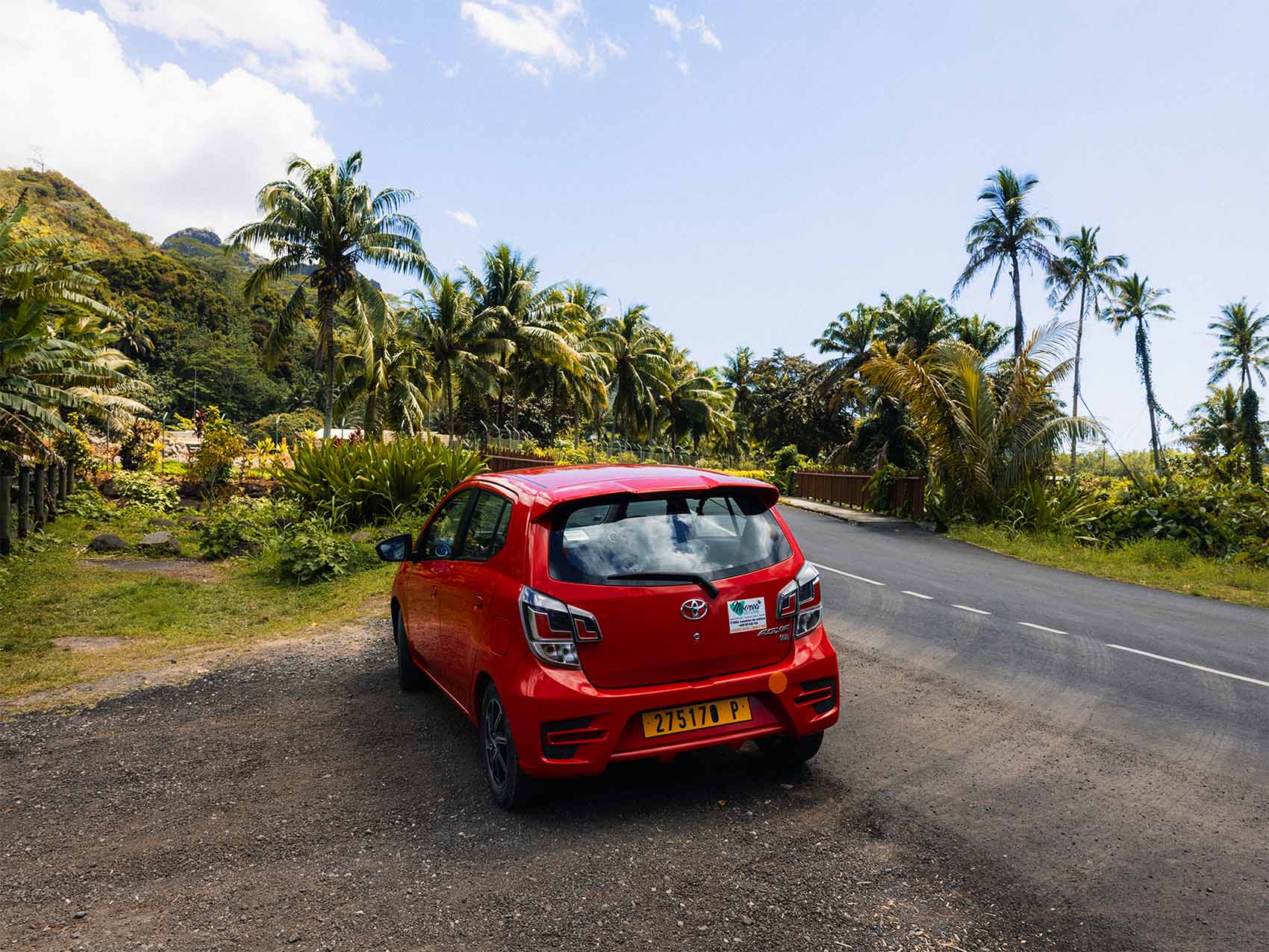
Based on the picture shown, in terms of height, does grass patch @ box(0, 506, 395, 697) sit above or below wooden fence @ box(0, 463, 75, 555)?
below

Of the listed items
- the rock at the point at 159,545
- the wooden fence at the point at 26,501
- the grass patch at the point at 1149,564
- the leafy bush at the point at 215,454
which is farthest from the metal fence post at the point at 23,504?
the grass patch at the point at 1149,564

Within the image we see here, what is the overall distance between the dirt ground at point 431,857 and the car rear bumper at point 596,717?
35 centimetres

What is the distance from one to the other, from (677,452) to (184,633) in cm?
4193

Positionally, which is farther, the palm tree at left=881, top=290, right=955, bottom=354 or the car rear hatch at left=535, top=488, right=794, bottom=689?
the palm tree at left=881, top=290, right=955, bottom=354

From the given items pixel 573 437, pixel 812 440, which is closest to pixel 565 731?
pixel 573 437

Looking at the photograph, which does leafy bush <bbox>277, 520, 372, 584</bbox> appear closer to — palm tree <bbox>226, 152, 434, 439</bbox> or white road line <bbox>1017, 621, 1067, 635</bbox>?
white road line <bbox>1017, 621, 1067, 635</bbox>

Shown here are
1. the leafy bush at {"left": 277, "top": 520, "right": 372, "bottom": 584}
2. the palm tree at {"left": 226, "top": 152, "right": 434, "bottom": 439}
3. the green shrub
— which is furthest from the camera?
the palm tree at {"left": 226, "top": 152, "right": 434, "bottom": 439}

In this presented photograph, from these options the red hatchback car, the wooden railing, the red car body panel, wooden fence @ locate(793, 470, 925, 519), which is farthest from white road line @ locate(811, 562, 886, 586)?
the wooden railing

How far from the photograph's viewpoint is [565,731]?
146 inches

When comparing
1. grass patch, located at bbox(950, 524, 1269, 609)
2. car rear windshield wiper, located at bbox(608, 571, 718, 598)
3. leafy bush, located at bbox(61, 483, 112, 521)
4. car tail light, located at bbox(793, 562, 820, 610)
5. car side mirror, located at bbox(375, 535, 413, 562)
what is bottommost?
leafy bush, located at bbox(61, 483, 112, 521)

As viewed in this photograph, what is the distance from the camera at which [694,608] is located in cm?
387

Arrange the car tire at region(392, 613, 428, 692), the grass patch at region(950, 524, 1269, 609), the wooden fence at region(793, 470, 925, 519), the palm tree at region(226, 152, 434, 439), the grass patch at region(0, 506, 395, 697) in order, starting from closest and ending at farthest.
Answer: the car tire at region(392, 613, 428, 692), the grass patch at region(0, 506, 395, 697), the grass patch at region(950, 524, 1269, 609), the wooden fence at region(793, 470, 925, 519), the palm tree at region(226, 152, 434, 439)

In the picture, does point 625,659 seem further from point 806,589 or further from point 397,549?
point 397,549

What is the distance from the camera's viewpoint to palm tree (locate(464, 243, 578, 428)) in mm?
40344
